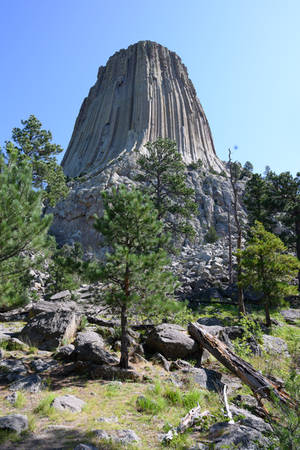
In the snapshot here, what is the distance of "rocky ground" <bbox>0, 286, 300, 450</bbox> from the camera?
4.55 metres

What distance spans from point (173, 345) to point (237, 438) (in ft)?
18.2

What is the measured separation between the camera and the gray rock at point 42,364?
25.8 ft

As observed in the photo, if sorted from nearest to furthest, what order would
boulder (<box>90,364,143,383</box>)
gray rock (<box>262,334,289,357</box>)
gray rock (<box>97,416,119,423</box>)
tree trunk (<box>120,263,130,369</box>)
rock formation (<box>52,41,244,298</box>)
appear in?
1. gray rock (<box>97,416,119,423</box>)
2. boulder (<box>90,364,143,383</box>)
3. tree trunk (<box>120,263,130,369</box>)
4. gray rock (<box>262,334,289,357</box>)
5. rock formation (<box>52,41,244,298</box>)

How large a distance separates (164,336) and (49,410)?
5.10m

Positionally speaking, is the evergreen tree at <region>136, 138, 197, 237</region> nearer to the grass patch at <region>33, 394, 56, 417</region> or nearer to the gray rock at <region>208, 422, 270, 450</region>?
the grass patch at <region>33, 394, 56, 417</region>

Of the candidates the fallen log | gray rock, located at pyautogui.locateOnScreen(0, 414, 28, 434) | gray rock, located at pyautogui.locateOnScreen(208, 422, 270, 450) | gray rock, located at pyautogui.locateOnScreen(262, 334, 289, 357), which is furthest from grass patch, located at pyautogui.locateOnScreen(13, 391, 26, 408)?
gray rock, located at pyautogui.locateOnScreen(262, 334, 289, 357)

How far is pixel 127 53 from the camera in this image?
86125mm

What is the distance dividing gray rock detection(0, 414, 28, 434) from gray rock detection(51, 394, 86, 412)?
86 cm

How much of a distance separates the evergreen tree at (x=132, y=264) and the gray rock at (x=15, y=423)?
330cm

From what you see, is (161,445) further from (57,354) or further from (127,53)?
(127,53)

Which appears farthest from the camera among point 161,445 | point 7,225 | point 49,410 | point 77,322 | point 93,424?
point 77,322

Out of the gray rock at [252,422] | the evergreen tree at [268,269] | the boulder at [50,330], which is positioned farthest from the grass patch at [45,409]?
the evergreen tree at [268,269]

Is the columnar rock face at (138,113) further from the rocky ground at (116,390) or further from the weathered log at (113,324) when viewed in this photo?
the rocky ground at (116,390)

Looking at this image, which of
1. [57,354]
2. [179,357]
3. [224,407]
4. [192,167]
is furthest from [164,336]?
[192,167]
